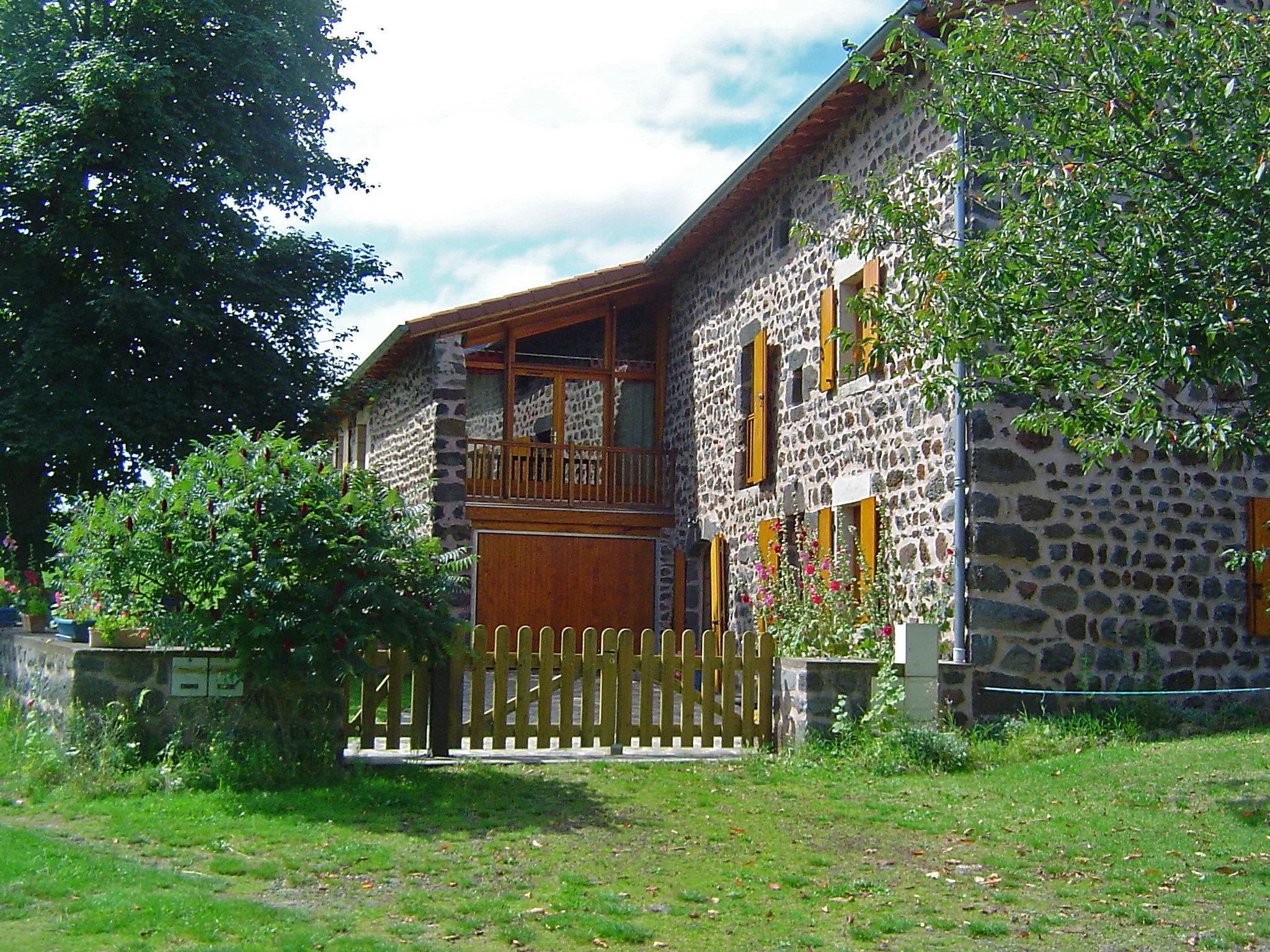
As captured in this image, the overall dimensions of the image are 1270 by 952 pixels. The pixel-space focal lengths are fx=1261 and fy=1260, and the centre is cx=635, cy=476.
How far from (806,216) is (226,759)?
8.89m

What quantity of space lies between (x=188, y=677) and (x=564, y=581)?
1039cm

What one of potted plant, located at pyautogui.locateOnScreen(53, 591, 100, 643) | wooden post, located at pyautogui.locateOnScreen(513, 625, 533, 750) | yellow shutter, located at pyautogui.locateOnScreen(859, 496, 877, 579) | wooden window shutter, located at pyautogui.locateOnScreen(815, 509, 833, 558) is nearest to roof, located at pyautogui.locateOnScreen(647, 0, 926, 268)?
yellow shutter, located at pyautogui.locateOnScreen(859, 496, 877, 579)

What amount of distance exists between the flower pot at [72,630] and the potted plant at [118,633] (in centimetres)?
55

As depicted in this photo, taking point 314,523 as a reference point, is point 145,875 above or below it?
below

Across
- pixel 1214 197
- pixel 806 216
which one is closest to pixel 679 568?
pixel 806 216

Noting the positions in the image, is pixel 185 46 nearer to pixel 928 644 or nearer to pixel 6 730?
pixel 6 730

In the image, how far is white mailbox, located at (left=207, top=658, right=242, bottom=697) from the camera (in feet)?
24.8

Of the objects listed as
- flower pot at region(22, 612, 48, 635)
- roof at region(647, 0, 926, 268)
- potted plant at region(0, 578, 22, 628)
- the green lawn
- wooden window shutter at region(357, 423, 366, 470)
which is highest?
roof at region(647, 0, 926, 268)

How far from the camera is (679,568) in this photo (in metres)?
17.5

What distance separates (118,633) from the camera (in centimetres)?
760

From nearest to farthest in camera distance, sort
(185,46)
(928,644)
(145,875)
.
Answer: (145,875) → (928,644) → (185,46)

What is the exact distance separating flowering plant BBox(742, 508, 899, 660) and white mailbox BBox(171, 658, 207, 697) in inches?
179

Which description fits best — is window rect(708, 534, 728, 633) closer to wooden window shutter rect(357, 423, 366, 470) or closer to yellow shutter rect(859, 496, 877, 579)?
yellow shutter rect(859, 496, 877, 579)

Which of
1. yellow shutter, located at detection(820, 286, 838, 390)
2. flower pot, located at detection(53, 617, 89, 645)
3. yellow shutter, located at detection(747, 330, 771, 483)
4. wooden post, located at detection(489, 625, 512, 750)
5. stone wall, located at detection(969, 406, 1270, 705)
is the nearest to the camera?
flower pot, located at detection(53, 617, 89, 645)
